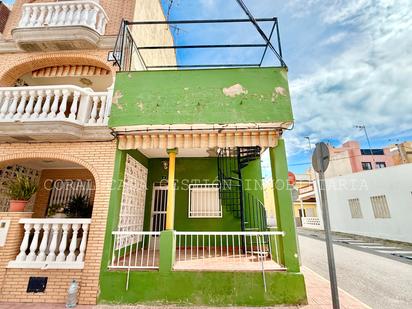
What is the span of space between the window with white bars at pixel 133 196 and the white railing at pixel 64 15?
469 centimetres

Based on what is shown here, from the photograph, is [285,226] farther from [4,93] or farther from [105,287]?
[4,93]

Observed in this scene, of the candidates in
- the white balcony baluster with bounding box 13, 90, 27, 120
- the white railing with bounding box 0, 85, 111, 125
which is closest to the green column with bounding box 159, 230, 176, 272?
the white railing with bounding box 0, 85, 111, 125

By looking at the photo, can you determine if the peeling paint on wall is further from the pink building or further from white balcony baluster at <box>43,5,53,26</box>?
the pink building

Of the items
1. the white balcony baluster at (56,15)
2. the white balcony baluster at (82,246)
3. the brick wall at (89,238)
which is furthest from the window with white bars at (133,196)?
the white balcony baluster at (56,15)

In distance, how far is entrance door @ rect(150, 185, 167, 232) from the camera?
25.5 ft

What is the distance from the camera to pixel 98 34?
6461 mm

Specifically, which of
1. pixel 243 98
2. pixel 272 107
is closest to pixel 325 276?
pixel 272 107

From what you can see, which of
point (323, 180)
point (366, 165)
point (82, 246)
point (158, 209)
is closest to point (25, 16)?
point (82, 246)

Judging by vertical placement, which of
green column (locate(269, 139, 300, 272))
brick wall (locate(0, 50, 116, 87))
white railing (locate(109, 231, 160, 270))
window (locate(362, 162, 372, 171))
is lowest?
white railing (locate(109, 231, 160, 270))

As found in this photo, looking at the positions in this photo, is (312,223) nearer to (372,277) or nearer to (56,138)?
(372,277)

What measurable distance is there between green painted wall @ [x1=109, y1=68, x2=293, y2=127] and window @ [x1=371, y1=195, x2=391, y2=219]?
44.5 ft

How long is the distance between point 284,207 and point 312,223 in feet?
68.0

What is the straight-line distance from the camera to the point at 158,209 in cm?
794

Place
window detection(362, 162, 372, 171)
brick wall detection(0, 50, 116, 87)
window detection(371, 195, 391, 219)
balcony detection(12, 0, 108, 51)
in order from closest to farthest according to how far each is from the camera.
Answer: balcony detection(12, 0, 108, 51), brick wall detection(0, 50, 116, 87), window detection(371, 195, 391, 219), window detection(362, 162, 372, 171)
